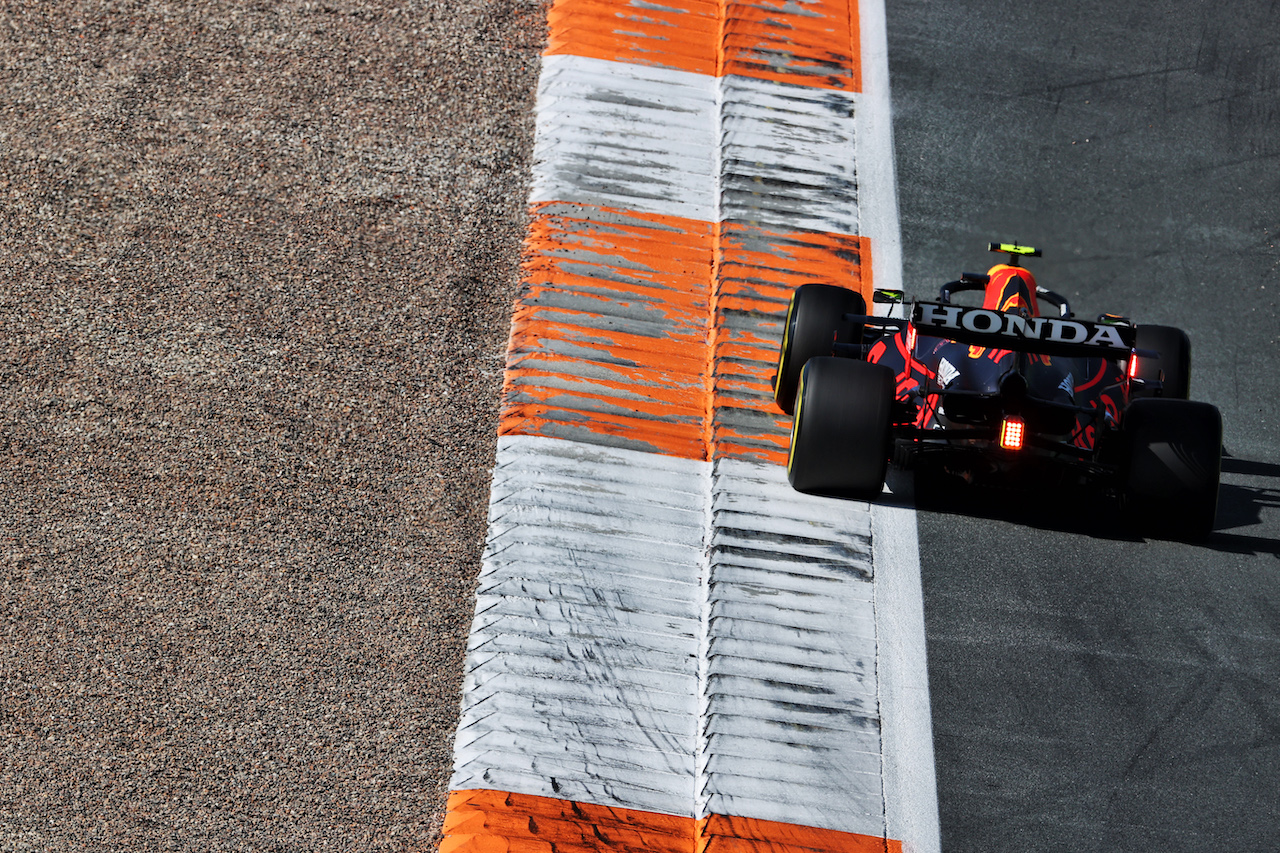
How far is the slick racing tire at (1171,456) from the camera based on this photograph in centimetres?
748

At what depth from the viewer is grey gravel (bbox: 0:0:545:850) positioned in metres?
6.71

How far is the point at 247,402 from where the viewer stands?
8.33m

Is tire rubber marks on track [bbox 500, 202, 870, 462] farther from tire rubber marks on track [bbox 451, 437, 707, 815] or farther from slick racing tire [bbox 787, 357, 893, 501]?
slick racing tire [bbox 787, 357, 893, 501]

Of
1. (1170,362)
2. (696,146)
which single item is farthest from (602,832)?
(696,146)

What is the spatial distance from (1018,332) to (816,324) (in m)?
1.46

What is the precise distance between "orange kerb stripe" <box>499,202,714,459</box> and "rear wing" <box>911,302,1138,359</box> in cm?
201

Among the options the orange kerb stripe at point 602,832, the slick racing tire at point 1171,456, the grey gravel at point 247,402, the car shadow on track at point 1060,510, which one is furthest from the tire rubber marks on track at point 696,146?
the orange kerb stripe at point 602,832

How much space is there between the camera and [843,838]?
265 inches

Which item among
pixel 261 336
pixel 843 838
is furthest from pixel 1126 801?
pixel 261 336

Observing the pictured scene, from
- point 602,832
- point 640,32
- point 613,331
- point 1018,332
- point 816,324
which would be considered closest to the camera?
point 602,832

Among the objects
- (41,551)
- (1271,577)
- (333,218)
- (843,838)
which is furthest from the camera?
(333,218)

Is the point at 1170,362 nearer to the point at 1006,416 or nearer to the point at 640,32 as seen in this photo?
the point at 1006,416

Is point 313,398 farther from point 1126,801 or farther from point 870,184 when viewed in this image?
point 1126,801

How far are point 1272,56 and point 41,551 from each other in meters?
12.6
